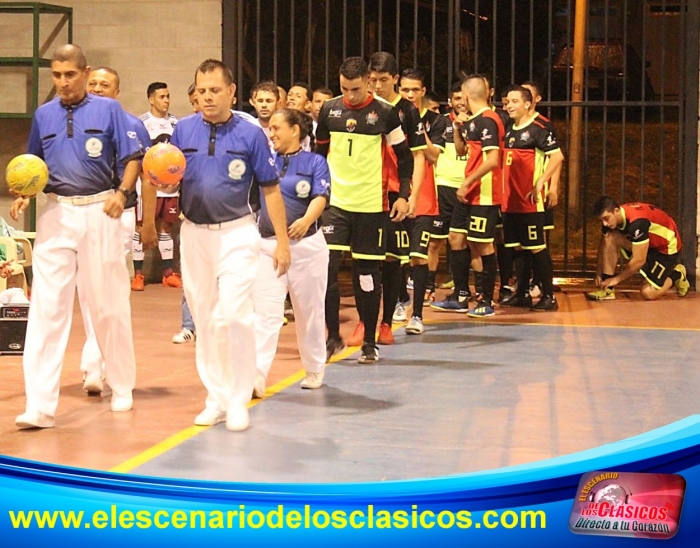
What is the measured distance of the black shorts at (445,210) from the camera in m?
12.0

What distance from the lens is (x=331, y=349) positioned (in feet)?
29.6

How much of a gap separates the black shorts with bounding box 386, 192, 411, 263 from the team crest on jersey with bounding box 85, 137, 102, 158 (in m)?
2.93

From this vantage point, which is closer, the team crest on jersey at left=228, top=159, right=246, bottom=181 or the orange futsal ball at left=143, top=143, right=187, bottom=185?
the orange futsal ball at left=143, top=143, right=187, bottom=185

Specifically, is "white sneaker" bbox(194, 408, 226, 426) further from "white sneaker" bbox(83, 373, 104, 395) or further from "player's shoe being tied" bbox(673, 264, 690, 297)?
"player's shoe being tied" bbox(673, 264, 690, 297)

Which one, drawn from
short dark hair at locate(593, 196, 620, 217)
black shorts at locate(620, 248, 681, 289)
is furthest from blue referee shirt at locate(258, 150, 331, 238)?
black shorts at locate(620, 248, 681, 289)

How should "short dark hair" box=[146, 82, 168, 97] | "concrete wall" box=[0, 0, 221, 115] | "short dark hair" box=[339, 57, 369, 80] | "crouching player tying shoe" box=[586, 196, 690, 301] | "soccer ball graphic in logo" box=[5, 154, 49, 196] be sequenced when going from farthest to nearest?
"concrete wall" box=[0, 0, 221, 115], "short dark hair" box=[146, 82, 168, 97], "crouching player tying shoe" box=[586, 196, 690, 301], "short dark hair" box=[339, 57, 369, 80], "soccer ball graphic in logo" box=[5, 154, 49, 196]

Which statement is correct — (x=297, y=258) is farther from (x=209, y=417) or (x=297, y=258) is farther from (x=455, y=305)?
(x=455, y=305)

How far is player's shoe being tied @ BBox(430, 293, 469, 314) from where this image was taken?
1194cm

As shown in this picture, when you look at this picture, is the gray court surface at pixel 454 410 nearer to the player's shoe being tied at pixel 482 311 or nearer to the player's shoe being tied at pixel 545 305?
the player's shoe being tied at pixel 482 311

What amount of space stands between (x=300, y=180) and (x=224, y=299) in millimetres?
1431

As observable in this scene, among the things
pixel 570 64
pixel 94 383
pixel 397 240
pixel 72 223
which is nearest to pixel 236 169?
pixel 72 223

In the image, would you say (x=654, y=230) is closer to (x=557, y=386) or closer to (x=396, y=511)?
(x=557, y=386)

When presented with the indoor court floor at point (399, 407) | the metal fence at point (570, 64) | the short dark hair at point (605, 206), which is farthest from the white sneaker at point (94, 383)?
the metal fence at point (570, 64)

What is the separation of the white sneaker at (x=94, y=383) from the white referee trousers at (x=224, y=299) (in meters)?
1.18
